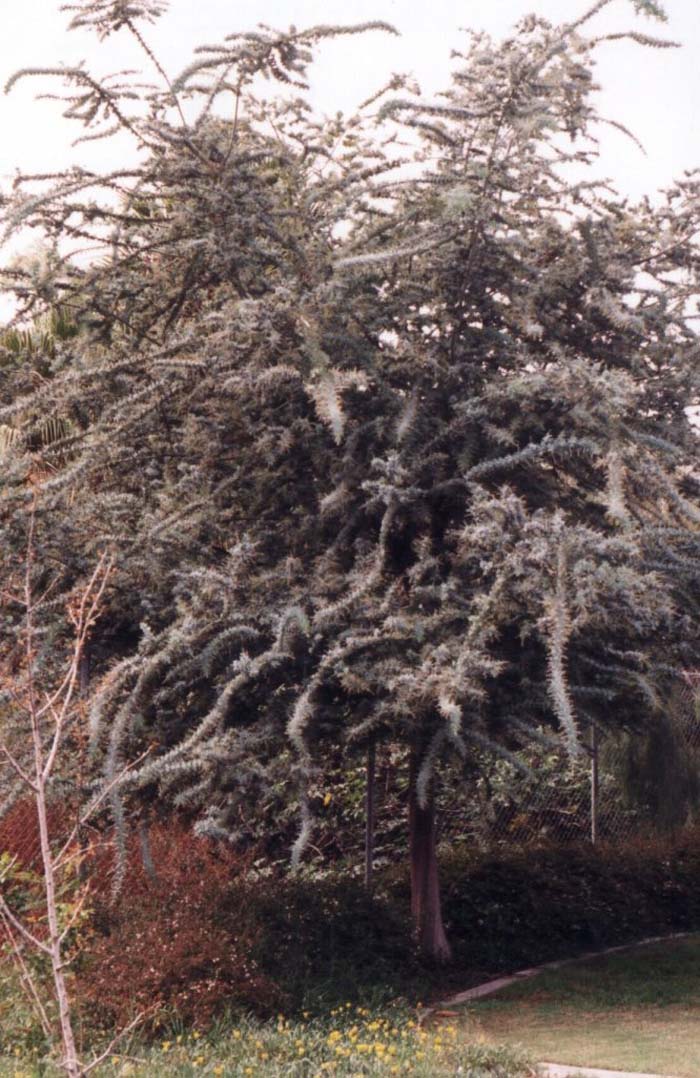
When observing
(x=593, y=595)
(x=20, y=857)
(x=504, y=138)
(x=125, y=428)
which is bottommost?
(x=20, y=857)

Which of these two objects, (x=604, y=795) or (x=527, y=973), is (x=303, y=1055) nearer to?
(x=527, y=973)

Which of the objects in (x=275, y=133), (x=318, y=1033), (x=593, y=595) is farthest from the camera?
(x=275, y=133)

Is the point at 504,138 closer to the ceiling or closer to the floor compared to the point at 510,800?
closer to the ceiling

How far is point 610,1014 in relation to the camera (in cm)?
868

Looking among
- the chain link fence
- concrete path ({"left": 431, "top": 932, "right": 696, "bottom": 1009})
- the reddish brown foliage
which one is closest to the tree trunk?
concrete path ({"left": 431, "top": 932, "right": 696, "bottom": 1009})

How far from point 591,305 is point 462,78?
1.60 m

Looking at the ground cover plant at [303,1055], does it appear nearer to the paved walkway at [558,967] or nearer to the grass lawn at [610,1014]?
the paved walkway at [558,967]

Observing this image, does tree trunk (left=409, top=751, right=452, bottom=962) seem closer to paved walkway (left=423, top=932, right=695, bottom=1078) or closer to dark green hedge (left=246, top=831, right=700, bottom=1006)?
dark green hedge (left=246, top=831, right=700, bottom=1006)

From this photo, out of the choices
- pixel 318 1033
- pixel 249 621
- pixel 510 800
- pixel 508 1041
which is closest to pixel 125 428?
pixel 249 621

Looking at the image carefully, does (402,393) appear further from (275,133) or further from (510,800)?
(510,800)

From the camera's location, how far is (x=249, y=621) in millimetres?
7898

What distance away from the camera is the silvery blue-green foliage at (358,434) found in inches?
295

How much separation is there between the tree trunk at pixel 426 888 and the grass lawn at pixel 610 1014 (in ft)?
2.15

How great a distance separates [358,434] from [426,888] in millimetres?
3680
